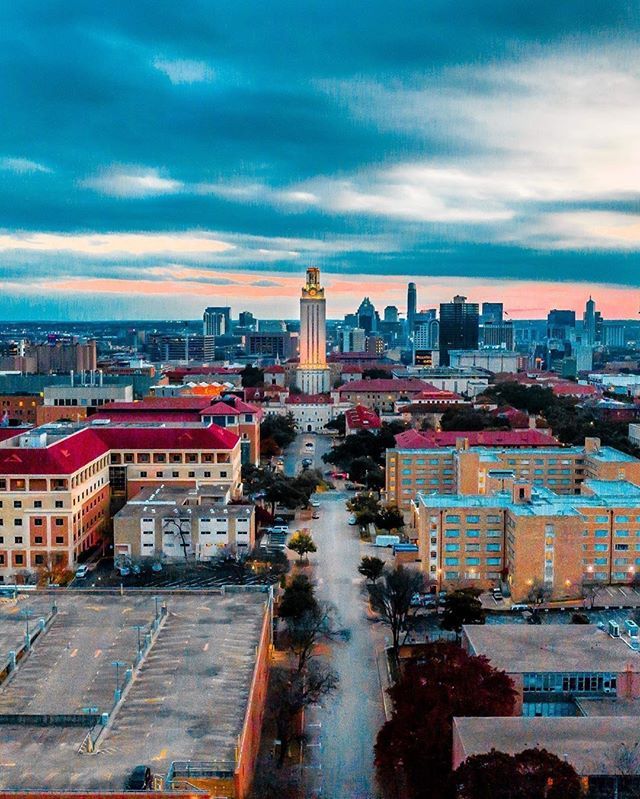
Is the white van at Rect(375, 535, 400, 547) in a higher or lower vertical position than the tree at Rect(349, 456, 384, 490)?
lower

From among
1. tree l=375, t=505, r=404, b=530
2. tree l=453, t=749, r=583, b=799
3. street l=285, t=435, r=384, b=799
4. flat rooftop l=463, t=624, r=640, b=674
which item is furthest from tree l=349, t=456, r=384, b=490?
tree l=453, t=749, r=583, b=799

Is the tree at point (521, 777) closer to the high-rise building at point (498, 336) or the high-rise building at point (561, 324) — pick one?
the high-rise building at point (498, 336)

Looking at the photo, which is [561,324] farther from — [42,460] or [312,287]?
[42,460]

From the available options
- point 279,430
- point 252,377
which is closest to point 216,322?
point 252,377

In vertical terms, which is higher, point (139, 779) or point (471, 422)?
point (471, 422)

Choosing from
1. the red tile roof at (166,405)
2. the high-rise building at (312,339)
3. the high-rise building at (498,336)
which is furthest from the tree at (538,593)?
the high-rise building at (498,336)

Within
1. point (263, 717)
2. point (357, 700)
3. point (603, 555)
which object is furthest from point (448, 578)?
point (263, 717)

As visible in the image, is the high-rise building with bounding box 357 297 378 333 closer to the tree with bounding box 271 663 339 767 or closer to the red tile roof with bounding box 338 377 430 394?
the red tile roof with bounding box 338 377 430 394
